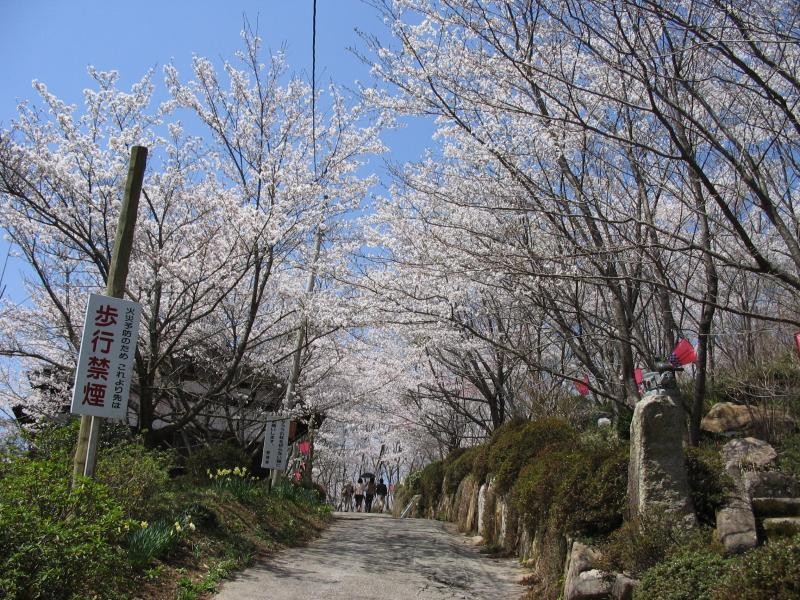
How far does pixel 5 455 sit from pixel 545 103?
673 cm

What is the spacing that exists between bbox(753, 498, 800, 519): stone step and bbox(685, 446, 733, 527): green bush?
16.3 inches

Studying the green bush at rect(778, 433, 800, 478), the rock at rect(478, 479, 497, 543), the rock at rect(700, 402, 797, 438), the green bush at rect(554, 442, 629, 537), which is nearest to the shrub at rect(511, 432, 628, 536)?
the green bush at rect(554, 442, 629, 537)

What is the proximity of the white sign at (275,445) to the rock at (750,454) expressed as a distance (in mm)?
7513

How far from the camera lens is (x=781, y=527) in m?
5.22

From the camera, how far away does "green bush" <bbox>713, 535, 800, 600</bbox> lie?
10.8 ft

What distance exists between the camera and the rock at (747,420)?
32.8ft

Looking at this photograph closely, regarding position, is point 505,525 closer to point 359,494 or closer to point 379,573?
point 379,573

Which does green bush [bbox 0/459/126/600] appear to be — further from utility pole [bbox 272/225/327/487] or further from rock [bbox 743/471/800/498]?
utility pole [bbox 272/225/327/487]

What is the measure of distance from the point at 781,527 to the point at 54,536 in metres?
5.42

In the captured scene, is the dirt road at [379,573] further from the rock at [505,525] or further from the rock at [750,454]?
the rock at [750,454]

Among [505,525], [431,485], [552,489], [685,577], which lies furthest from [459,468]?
[685,577]

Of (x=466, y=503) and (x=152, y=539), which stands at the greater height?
(x=466, y=503)

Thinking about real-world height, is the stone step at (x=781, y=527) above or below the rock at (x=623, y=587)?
above

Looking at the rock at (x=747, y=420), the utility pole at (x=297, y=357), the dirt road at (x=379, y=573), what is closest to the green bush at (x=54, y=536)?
the dirt road at (x=379, y=573)
